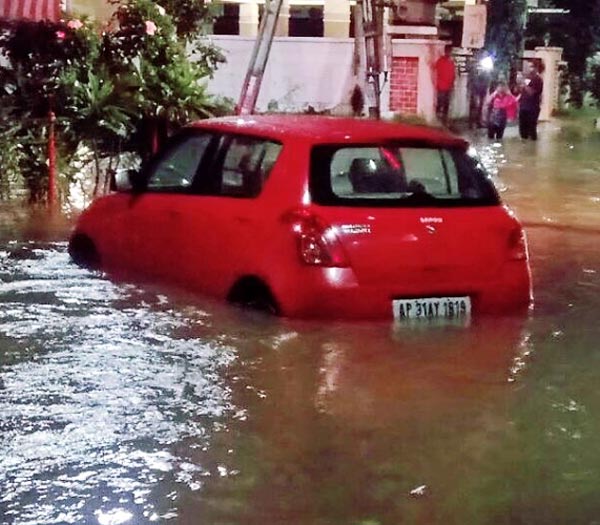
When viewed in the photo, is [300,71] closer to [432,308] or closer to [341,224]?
[432,308]

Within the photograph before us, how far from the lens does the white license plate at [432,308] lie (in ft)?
27.1

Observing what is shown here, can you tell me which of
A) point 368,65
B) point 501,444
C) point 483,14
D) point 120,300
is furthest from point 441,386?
point 483,14

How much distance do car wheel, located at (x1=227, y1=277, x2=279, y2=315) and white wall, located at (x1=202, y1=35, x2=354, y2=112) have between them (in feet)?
68.0

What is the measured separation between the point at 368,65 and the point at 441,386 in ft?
64.5

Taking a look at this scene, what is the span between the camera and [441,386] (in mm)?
7488

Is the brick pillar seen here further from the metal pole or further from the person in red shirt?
the metal pole

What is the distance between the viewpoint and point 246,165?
342 inches

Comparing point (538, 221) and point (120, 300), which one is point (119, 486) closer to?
point (120, 300)

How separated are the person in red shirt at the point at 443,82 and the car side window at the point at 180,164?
21.0m

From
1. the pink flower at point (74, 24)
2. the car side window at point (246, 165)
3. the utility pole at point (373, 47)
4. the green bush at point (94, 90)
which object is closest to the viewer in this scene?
the car side window at point (246, 165)

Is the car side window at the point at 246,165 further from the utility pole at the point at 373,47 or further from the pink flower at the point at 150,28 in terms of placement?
the utility pole at the point at 373,47

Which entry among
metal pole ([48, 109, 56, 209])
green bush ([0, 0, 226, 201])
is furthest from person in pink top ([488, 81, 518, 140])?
metal pole ([48, 109, 56, 209])

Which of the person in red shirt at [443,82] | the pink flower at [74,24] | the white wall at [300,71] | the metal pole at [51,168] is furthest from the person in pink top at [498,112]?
the metal pole at [51,168]

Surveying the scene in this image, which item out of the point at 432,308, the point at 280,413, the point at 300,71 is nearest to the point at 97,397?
the point at 280,413
